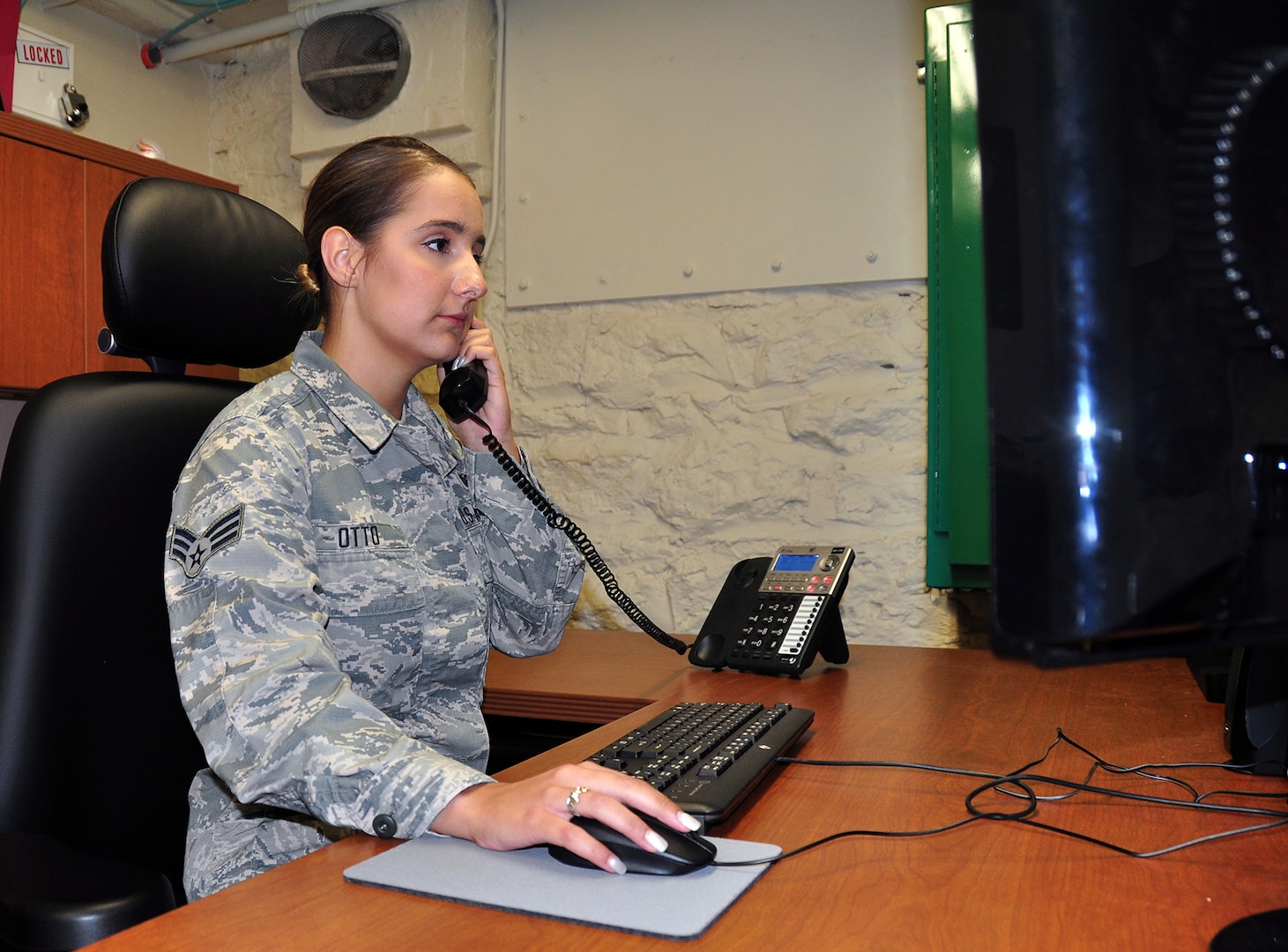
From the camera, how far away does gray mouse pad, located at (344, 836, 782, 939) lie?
611mm

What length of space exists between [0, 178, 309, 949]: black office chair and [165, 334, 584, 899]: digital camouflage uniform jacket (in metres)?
0.08

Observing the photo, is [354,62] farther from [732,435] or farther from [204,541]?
[204,541]

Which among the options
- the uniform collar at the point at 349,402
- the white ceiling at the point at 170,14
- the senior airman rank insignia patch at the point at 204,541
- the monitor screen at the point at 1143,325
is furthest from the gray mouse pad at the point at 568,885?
the white ceiling at the point at 170,14

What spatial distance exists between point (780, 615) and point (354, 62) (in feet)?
5.98

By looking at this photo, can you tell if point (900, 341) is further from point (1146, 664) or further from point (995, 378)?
point (995, 378)

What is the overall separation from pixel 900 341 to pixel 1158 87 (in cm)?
174

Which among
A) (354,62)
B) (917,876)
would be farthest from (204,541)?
(354,62)

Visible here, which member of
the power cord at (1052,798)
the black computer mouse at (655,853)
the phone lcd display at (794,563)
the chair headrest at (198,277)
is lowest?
the power cord at (1052,798)

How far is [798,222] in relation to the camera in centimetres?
226

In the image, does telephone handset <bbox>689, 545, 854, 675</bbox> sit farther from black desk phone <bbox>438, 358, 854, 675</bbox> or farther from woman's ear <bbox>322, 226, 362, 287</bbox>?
woman's ear <bbox>322, 226, 362, 287</bbox>

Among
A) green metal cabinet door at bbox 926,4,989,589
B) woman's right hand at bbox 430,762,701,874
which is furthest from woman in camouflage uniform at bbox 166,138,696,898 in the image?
green metal cabinet door at bbox 926,4,989,589

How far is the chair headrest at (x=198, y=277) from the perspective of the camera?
118 centimetres

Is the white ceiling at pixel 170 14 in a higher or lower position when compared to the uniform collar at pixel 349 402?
higher

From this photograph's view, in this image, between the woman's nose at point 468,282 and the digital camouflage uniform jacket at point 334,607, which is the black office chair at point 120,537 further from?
the woman's nose at point 468,282
